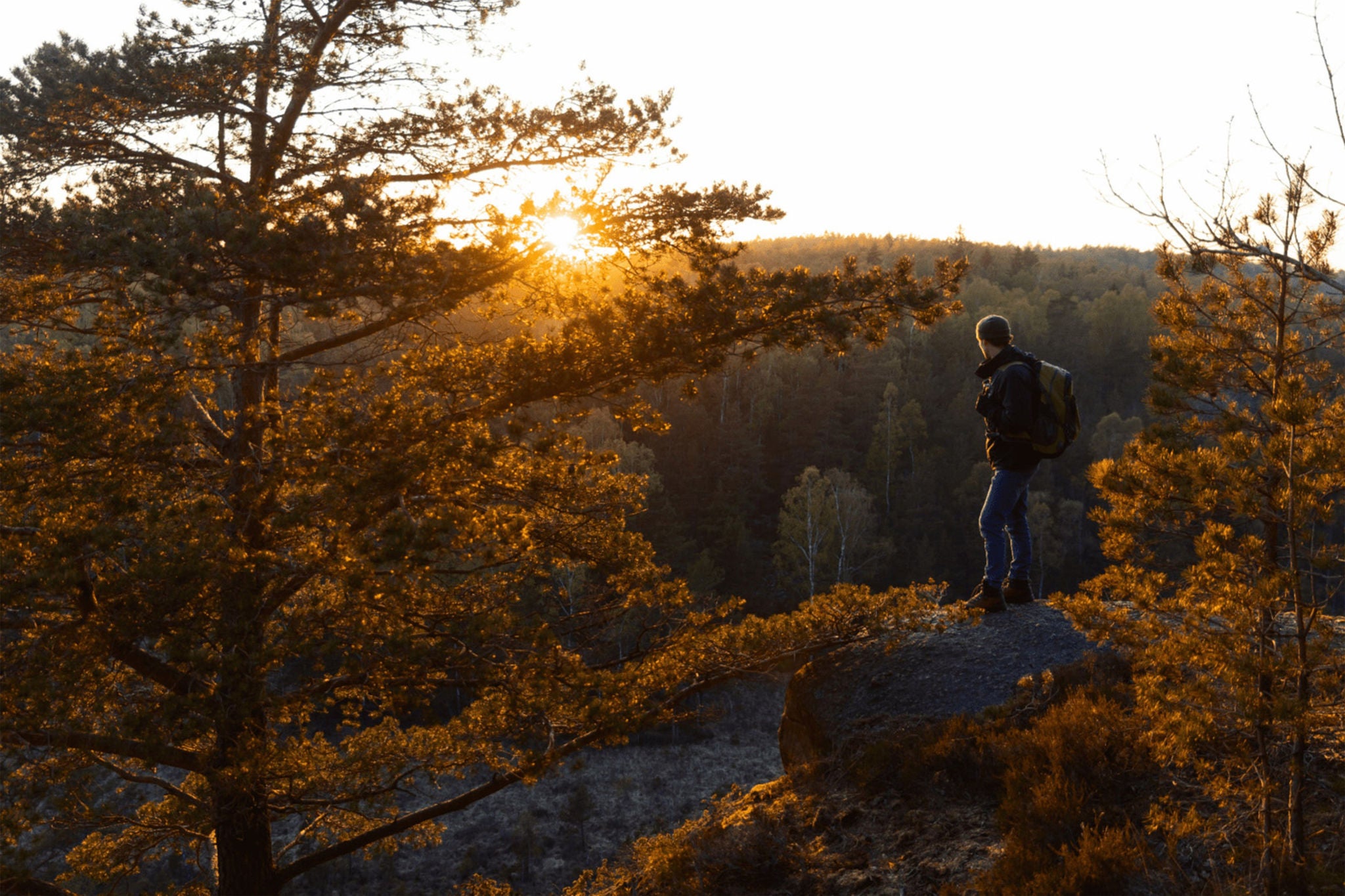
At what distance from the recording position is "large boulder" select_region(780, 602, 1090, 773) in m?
5.32

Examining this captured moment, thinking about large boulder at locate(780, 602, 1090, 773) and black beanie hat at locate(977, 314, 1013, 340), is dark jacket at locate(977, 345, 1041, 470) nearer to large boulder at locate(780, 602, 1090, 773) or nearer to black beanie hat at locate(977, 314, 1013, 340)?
black beanie hat at locate(977, 314, 1013, 340)

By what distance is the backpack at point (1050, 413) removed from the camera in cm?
508

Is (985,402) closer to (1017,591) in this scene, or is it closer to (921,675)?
(1017,591)

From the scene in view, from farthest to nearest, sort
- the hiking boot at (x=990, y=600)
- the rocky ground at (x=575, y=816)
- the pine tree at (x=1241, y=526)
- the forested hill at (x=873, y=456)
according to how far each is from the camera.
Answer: the forested hill at (x=873, y=456)
the rocky ground at (x=575, y=816)
the hiking boot at (x=990, y=600)
the pine tree at (x=1241, y=526)

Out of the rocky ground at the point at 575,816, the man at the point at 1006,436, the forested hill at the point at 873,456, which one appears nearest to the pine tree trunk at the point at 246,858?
the man at the point at 1006,436

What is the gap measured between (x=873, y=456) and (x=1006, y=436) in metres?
42.1

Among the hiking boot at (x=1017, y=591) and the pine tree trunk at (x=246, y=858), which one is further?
the hiking boot at (x=1017, y=591)

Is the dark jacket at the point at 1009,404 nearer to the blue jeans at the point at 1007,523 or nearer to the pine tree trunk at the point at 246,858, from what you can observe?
the blue jeans at the point at 1007,523

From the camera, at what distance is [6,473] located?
4316 mm

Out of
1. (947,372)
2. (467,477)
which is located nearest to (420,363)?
(467,477)

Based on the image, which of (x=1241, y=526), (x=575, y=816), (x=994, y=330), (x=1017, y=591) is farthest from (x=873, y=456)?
(x=1241, y=526)

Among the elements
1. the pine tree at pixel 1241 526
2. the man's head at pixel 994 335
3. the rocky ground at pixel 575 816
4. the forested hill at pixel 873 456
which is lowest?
the rocky ground at pixel 575 816

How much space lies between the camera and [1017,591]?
5910 mm

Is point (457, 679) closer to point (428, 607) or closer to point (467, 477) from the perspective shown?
point (428, 607)
